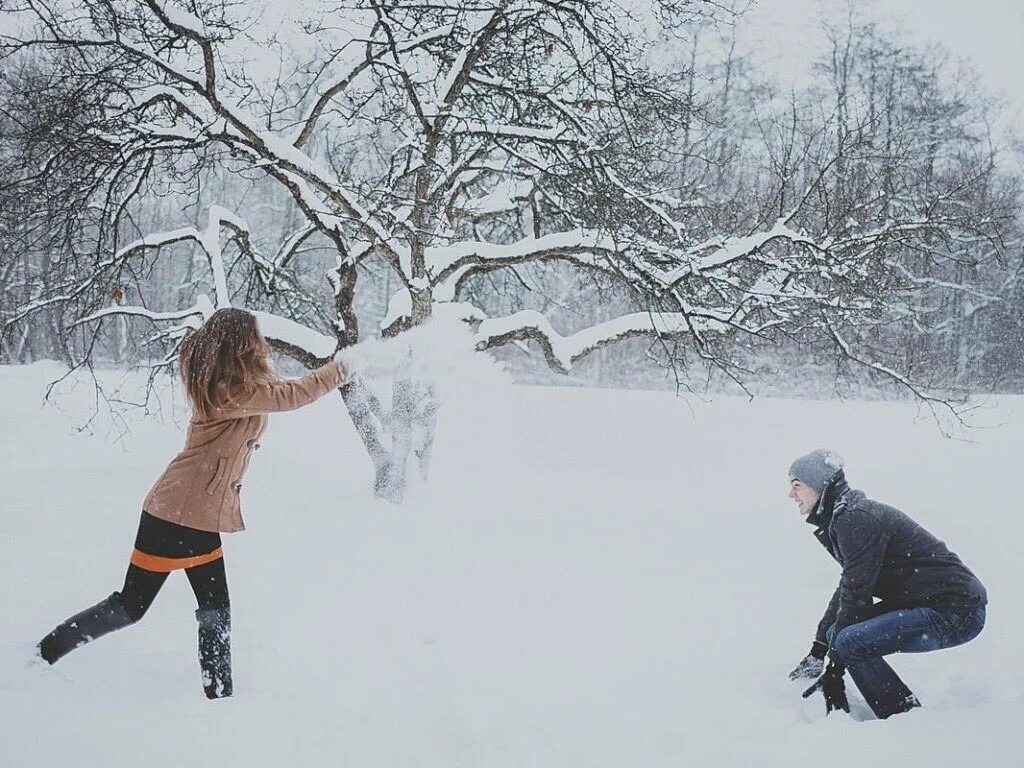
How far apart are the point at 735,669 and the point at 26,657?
10.4 feet

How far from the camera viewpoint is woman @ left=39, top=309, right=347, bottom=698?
2926mm

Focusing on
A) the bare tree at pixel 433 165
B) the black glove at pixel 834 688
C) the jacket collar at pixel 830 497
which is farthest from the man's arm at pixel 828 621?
the bare tree at pixel 433 165

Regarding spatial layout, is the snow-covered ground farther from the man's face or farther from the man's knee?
the man's face

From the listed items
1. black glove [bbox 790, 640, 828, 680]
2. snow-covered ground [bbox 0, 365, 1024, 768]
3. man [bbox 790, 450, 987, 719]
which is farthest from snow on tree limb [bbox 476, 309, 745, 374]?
man [bbox 790, 450, 987, 719]

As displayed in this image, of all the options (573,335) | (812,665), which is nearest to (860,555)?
(812,665)

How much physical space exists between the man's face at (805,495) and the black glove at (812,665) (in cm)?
70

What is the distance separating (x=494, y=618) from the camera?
169 inches

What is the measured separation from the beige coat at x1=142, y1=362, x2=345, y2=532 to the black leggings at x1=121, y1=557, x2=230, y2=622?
0.61 ft

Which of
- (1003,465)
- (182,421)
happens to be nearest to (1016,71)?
(1003,465)

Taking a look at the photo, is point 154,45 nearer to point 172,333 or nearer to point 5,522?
point 172,333

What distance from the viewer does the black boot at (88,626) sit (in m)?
2.92

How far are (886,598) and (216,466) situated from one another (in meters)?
2.84

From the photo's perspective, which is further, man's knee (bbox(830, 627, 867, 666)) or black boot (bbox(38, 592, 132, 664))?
man's knee (bbox(830, 627, 867, 666))

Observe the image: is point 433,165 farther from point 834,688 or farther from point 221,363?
point 834,688
